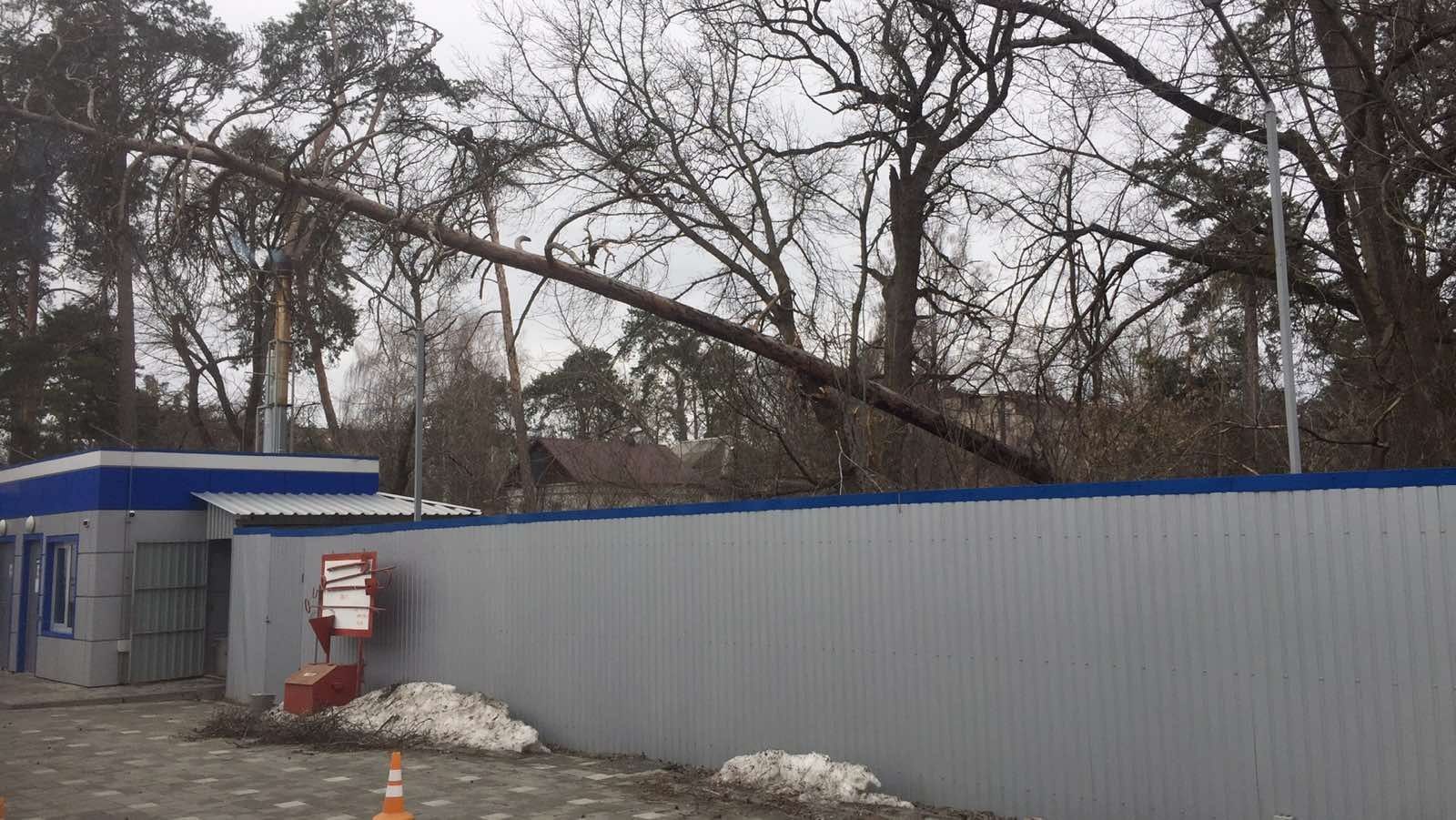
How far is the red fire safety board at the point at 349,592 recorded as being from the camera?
48.1 feet

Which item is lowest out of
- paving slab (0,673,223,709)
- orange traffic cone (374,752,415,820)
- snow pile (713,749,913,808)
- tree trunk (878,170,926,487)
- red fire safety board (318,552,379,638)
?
paving slab (0,673,223,709)

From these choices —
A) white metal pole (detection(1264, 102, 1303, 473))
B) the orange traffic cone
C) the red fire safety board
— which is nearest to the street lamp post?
white metal pole (detection(1264, 102, 1303, 473))

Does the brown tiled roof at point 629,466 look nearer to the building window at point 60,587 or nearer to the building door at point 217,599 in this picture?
the building door at point 217,599

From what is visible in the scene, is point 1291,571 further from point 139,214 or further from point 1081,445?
point 139,214

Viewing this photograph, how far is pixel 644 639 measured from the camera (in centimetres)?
1167

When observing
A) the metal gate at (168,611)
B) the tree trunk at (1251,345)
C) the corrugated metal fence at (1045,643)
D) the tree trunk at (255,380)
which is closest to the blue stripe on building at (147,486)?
the metal gate at (168,611)

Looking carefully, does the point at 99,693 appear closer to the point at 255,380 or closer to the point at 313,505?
the point at 313,505

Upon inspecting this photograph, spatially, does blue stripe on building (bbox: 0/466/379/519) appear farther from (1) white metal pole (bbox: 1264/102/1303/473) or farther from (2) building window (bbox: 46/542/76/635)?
(1) white metal pole (bbox: 1264/102/1303/473)

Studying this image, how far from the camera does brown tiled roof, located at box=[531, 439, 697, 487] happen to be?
27.4 m

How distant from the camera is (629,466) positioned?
30594 mm

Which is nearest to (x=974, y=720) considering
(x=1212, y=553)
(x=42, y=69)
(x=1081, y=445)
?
(x=1212, y=553)

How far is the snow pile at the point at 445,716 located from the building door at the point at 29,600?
10227 millimetres

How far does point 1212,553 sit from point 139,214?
1743 centimetres

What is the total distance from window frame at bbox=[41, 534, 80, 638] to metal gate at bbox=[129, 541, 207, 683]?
124 cm
